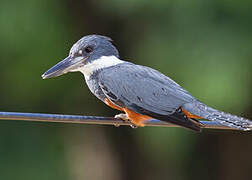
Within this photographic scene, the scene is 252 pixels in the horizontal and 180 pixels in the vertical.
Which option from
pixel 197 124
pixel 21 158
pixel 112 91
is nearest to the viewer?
pixel 197 124

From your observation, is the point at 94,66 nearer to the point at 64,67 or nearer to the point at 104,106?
the point at 64,67

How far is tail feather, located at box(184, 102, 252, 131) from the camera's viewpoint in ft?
10.3

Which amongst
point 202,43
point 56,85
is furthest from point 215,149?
point 56,85

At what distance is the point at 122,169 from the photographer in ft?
20.4

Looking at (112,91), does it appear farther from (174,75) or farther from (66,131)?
(66,131)

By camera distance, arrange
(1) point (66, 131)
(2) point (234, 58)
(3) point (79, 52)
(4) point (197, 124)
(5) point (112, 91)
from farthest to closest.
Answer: (1) point (66, 131), (2) point (234, 58), (3) point (79, 52), (5) point (112, 91), (4) point (197, 124)

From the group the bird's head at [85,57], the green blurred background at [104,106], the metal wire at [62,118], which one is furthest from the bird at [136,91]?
the green blurred background at [104,106]

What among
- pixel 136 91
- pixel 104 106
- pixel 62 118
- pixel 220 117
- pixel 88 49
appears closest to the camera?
pixel 62 118

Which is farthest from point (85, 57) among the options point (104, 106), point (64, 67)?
point (104, 106)

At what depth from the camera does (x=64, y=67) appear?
3.79 metres

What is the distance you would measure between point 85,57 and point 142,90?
62cm

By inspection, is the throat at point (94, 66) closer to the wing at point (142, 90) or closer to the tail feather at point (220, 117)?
the wing at point (142, 90)

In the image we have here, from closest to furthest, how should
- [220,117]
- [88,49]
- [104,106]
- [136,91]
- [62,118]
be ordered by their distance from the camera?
[62,118] < [220,117] < [136,91] < [88,49] < [104,106]

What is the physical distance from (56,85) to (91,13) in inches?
37.5
